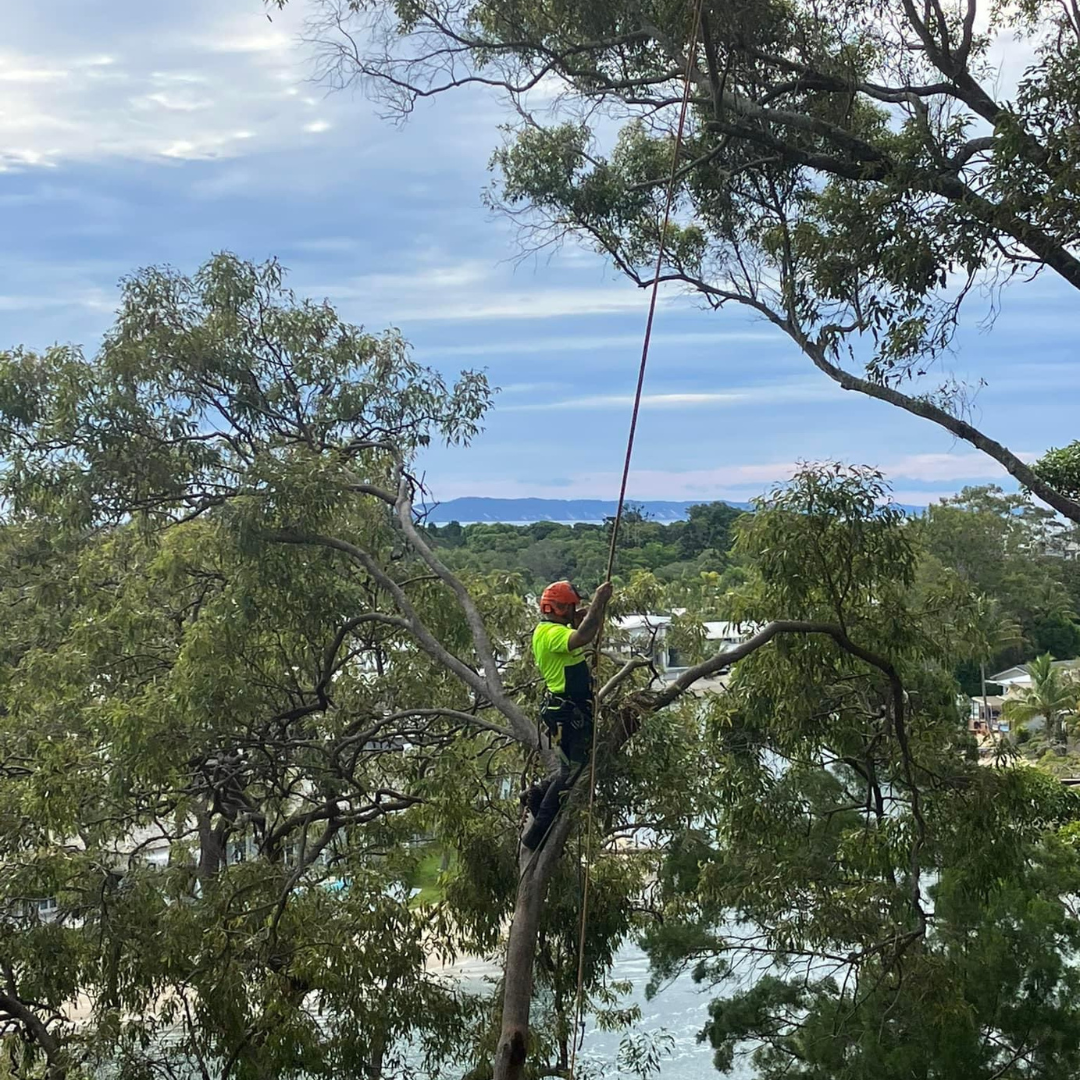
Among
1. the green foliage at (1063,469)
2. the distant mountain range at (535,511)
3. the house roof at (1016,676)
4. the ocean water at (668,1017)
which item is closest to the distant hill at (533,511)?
the distant mountain range at (535,511)

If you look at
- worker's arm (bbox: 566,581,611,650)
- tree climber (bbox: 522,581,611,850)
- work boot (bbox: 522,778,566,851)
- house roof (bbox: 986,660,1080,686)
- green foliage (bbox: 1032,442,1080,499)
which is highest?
green foliage (bbox: 1032,442,1080,499)

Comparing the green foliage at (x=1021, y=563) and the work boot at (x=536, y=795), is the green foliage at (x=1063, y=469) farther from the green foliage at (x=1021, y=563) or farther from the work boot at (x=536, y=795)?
the green foliage at (x=1021, y=563)

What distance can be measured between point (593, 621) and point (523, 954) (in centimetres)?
126

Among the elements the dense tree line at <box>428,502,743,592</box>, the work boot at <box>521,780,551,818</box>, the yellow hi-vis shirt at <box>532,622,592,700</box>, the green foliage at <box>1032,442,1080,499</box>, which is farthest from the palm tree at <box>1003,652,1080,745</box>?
the yellow hi-vis shirt at <box>532,622,592,700</box>

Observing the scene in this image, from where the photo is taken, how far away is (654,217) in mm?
7461

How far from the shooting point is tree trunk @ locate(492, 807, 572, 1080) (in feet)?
12.7

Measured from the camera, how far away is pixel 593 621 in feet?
11.7

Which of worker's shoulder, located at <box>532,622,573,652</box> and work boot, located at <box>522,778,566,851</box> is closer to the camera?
worker's shoulder, located at <box>532,622,573,652</box>

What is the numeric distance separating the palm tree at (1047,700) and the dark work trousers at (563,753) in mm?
21708

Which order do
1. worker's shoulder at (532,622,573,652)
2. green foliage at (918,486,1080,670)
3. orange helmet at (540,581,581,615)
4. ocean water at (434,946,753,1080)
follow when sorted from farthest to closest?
green foliage at (918,486,1080,670), ocean water at (434,946,753,1080), orange helmet at (540,581,581,615), worker's shoulder at (532,622,573,652)

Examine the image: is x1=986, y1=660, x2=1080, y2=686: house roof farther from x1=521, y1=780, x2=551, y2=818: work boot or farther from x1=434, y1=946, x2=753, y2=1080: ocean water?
x1=521, y1=780, x2=551, y2=818: work boot

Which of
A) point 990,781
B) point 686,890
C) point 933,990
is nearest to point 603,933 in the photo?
point 686,890

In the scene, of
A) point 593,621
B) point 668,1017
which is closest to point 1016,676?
point 668,1017

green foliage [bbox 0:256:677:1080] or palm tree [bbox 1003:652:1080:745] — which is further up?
green foliage [bbox 0:256:677:1080]
